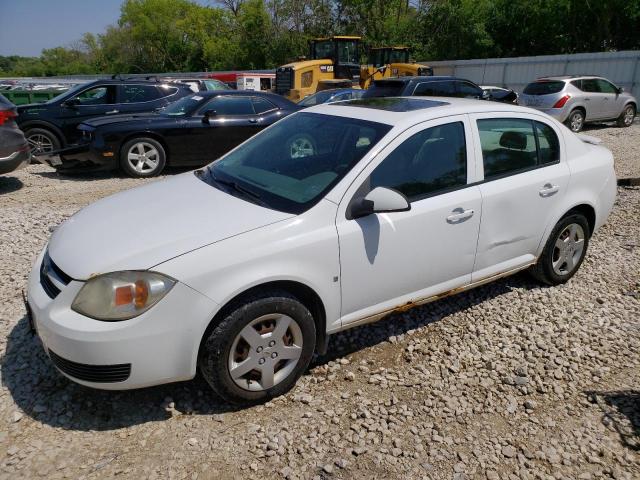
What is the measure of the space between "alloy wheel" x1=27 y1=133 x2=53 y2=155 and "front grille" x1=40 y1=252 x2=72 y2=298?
7.61m

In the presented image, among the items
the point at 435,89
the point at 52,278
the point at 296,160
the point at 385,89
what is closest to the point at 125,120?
the point at 385,89

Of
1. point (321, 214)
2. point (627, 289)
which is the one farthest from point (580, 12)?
point (321, 214)

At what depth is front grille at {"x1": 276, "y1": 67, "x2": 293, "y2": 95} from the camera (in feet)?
62.4

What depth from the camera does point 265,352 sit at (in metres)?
2.78

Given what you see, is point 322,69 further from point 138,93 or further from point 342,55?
point 138,93

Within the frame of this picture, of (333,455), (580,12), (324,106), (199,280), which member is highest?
(580,12)

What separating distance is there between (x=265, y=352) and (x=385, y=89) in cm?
864

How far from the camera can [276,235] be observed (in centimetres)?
269

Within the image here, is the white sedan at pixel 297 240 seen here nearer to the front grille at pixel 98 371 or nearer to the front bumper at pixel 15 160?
the front grille at pixel 98 371

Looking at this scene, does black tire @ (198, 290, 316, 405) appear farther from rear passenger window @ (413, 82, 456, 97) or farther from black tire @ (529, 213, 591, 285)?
rear passenger window @ (413, 82, 456, 97)

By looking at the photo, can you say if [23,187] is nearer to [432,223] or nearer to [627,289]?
[432,223]

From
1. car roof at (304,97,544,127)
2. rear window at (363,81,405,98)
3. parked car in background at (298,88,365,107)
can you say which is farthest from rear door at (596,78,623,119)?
car roof at (304,97,544,127)

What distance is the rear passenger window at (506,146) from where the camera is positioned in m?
3.58

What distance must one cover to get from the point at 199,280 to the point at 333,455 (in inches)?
44.0
